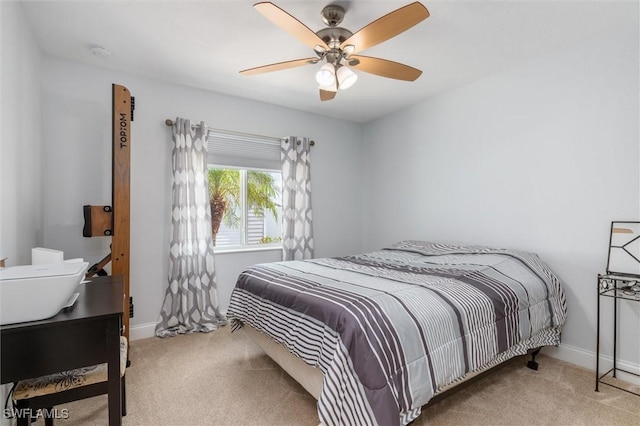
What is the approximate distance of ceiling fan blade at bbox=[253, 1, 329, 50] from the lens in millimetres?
1581

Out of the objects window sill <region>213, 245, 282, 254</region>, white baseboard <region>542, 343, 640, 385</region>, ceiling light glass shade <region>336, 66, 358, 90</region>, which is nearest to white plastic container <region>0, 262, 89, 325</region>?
ceiling light glass shade <region>336, 66, 358, 90</region>

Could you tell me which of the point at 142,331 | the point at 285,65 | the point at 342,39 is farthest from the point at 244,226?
the point at 342,39

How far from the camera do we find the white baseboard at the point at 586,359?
2.20 meters

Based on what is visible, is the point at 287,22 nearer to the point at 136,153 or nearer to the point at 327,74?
the point at 327,74

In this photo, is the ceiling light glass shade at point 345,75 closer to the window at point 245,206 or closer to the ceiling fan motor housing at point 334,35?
the ceiling fan motor housing at point 334,35

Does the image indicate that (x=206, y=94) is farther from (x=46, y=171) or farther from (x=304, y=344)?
(x=304, y=344)

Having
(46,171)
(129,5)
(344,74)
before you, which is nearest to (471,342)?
(344,74)

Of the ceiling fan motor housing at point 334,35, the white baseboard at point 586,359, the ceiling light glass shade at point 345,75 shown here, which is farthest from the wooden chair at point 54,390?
the white baseboard at point 586,359

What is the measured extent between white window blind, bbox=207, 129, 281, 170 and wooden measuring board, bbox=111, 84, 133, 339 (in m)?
0.93

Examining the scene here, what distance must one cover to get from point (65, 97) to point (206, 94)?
1192 mm

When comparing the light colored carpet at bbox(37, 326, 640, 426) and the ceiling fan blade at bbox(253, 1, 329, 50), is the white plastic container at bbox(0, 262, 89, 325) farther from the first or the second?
the ceiling fan blade at bbox(253, 1, 329, 50)

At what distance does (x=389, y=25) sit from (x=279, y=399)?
7.43 feet

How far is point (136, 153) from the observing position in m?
3.00

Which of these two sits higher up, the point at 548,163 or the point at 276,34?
the point at 276,34
